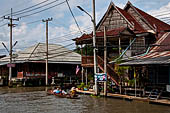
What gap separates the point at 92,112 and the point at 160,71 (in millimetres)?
8511

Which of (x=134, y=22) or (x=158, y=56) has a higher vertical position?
(x=134, y=22)

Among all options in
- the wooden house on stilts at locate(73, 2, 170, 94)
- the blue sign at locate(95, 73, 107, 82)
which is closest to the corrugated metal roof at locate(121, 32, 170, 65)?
the wooden house on stilts at locate(73, 2, 170, 94)

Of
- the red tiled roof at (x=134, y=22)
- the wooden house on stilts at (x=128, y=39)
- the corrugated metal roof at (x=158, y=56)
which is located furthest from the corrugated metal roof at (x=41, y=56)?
the corrugated metal roof at (x=158, y=56)

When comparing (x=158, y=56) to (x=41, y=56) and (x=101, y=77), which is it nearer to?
(x=101, y=77)

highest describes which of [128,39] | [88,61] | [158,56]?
[128,39]

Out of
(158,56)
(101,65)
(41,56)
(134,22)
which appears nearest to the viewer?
(158,56)

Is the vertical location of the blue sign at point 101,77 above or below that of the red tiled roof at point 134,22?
below

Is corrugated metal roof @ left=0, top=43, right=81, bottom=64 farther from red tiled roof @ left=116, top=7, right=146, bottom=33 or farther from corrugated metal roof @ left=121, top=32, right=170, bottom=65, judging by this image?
corrugated metal roof @ left=121, top=32, right=170, bottom=65

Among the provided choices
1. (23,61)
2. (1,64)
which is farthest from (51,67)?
(1,64)

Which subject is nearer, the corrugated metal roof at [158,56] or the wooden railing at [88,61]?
the corrugated metal roof at [158,56]

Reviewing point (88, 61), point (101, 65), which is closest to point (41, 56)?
point (88, 61)

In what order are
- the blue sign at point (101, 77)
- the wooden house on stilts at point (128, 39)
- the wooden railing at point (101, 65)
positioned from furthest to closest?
the wooden railing at point (101, 65), the wooden house on stilts at point (128, 39), the blue sign at point (101, 77)

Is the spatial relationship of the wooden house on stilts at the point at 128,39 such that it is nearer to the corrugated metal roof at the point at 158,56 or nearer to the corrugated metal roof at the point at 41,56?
the corrugated metal roof at the point at 158,56

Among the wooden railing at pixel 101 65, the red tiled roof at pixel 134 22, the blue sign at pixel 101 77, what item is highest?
the red tiled roof at pixel 134 22
